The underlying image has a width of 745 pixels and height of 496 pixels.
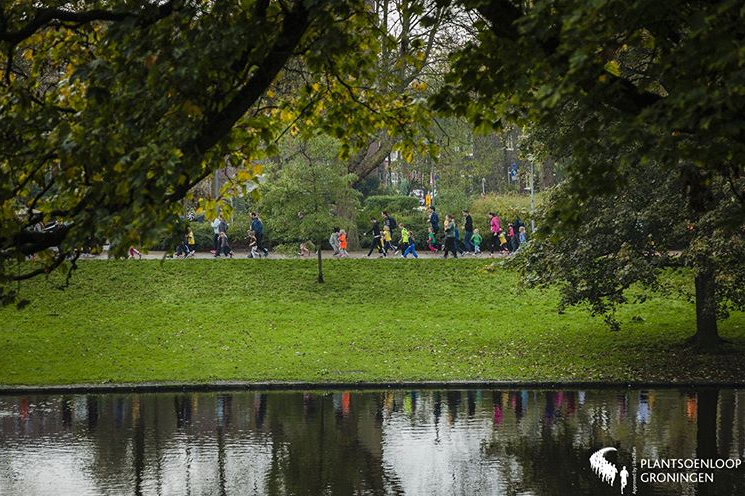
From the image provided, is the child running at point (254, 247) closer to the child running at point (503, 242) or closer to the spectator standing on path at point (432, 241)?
the spectator standing on path at point (432, 241)

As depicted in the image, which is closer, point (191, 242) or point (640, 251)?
point (640, 251)

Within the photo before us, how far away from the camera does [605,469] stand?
1334 centimetres

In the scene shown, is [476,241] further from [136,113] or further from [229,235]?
[136,113]

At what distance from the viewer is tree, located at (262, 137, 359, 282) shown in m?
33.0

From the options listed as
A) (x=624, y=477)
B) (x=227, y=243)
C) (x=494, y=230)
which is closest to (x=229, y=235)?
(x=227, y=243)

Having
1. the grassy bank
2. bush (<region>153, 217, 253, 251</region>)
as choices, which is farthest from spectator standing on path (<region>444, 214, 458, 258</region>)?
bush (<region>153, 217, 253, 251</region>)

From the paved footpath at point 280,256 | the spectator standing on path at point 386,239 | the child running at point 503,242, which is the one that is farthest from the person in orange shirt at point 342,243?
the child running at point 503,242

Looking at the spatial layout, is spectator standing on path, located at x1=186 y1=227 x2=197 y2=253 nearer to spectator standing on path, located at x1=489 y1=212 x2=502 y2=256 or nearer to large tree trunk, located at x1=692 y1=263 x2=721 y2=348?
spectator standing on path, located at x1=489 y1=212 x2=502 y2=256

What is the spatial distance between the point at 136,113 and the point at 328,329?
64.0 feet

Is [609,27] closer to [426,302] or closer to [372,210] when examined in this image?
[426,302]

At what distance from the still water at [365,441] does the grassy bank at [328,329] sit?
6.90 feet

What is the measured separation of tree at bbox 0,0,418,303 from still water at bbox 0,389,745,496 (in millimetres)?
3772

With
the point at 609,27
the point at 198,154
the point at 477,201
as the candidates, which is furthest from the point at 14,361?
the point at 477,201

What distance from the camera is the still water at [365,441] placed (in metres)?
12.7
